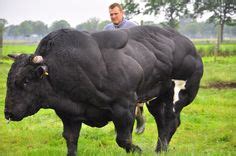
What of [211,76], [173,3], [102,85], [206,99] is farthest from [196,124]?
[173,3]

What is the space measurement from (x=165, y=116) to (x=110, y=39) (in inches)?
81.6

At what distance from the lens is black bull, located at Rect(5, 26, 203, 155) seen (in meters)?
5.82

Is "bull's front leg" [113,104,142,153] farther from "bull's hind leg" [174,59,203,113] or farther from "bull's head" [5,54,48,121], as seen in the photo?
"bull's hind leg" [174,59,203,113]

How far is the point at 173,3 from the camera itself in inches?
1992

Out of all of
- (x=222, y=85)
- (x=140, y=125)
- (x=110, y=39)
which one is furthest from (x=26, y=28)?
(x=110, y=39)

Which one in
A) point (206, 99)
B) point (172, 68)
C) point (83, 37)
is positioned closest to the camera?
point (83, 37)

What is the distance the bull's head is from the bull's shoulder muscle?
35.2 inches

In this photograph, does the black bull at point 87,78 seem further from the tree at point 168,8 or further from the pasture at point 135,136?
the tree at point 168,8

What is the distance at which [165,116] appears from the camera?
25.7 ft

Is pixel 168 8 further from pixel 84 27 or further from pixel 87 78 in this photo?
pixel 84 27

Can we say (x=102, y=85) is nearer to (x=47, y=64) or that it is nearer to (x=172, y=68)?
(x=47, y=64)

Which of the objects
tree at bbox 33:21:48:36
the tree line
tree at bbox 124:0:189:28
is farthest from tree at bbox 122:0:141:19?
tree at bbox 33:21:48:36

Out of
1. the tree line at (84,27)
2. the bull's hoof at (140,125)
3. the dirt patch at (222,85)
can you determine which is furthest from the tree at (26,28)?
the bull's hoof at (140,125)

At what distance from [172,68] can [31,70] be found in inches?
94.5
